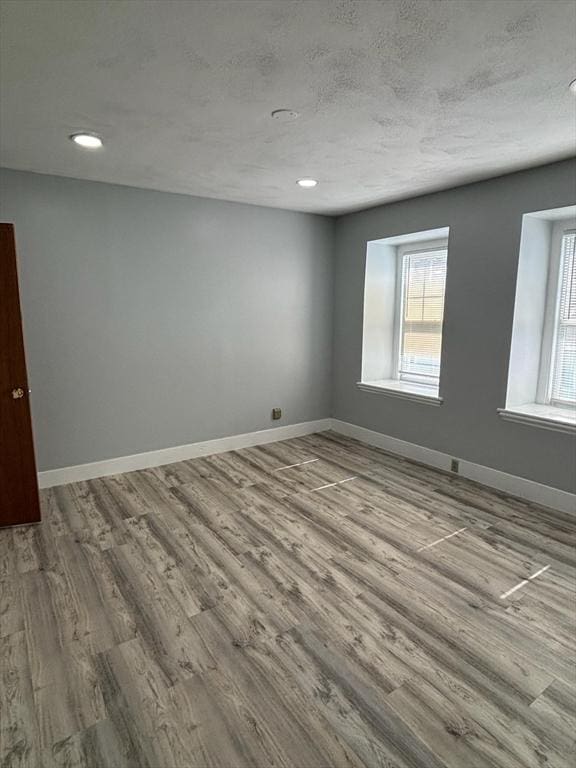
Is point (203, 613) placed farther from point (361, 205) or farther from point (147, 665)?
point (361, 205)

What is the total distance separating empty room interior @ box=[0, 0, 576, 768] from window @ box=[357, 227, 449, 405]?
0.04 m

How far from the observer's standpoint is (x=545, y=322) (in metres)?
3.49

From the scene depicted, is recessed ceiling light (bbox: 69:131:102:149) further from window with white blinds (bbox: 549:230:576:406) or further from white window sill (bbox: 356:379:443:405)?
window with white blinds (bbox: 549:230:576:406)

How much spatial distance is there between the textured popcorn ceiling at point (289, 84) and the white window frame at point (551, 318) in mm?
639

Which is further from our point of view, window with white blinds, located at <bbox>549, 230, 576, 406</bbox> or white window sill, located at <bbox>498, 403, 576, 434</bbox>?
window with white blinds, located at <bbox>549, 230, 576, 406</bbox>

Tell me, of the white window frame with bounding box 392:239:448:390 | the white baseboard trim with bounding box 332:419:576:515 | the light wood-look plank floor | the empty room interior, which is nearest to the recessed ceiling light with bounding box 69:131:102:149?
the empty room interior

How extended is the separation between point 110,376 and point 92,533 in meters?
1.42

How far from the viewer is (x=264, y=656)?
6.06ft

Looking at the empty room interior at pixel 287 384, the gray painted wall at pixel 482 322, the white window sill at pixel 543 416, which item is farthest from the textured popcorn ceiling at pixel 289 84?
the white window sill at pixel 543 416

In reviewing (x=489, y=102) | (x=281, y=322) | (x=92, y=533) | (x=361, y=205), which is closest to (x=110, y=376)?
(x=92, y=533)

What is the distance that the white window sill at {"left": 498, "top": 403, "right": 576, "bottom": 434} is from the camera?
311 cm

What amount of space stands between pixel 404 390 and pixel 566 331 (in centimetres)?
149

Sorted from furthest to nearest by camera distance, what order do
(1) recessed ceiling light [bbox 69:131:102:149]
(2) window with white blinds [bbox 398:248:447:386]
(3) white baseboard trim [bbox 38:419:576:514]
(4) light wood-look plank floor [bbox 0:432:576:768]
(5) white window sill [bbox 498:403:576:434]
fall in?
(2) window with white blinds [bbox 398:248:447:386] → (3) white baseboard trim [bbox 38:419:576:514] → (5) white window sill [bbox 498:403:576:434] → (1) recessed ceiling light [bbox 69:131:102:149] → (4) light wood-look plank floor [bbox 0:432:576:768]

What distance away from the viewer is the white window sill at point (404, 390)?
4.08 metres
